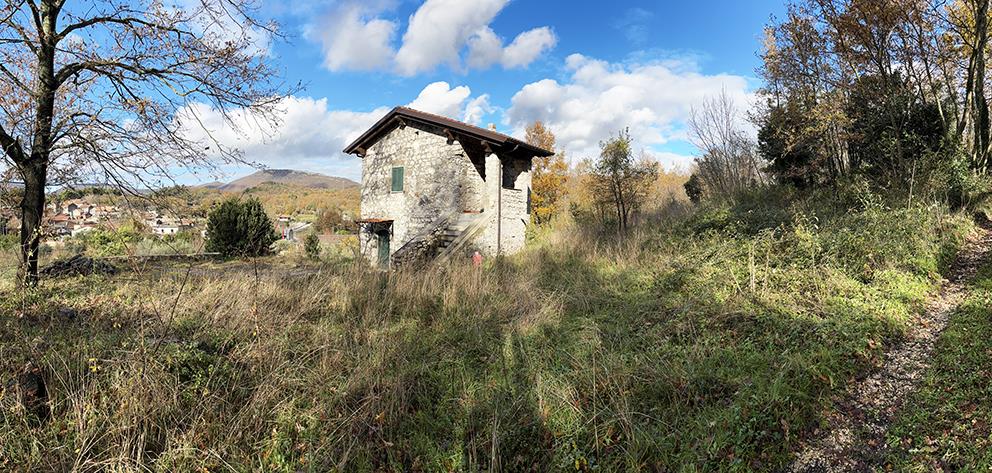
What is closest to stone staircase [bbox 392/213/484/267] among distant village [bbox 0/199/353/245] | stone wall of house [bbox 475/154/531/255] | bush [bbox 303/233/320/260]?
stone wall of house [bbox 475/154/531/255]

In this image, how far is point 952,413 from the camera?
3.05 metres

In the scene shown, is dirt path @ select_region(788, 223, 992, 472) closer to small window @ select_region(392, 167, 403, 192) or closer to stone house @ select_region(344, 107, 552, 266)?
stone house @ select_region(344, 107, 552, 266)

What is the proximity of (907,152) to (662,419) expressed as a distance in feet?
43.5

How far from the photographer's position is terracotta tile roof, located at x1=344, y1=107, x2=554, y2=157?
13188mm

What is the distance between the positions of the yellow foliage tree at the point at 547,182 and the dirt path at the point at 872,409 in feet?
68.5

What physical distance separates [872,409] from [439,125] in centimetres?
1267

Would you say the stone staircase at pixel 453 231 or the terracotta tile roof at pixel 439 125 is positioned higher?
the terracotta tile roof at pixel 439 125

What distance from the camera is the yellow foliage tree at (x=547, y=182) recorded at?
25906 millimetres

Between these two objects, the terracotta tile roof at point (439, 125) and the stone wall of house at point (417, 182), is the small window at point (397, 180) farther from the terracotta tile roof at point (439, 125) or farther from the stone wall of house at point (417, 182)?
the terracotta tile roof at point (439, 125)

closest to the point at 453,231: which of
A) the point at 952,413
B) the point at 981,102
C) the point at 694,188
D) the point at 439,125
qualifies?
the point at 439,125

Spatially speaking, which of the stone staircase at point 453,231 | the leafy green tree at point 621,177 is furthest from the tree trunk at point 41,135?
the leafy green tree at point 621,177

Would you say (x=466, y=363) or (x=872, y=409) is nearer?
(x=872, y=409)

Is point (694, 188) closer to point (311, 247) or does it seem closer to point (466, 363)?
point (311, 247)

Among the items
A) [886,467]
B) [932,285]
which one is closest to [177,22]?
[886,467]
